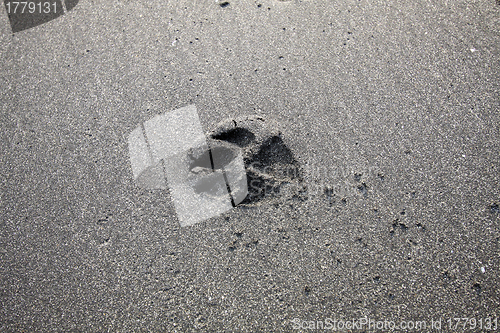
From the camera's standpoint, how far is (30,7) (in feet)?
9.41

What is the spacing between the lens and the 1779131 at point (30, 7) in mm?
2832

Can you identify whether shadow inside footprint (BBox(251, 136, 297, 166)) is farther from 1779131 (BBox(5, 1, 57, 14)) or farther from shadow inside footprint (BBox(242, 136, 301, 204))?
1779131 (BBox(5, 1, 57, 14))

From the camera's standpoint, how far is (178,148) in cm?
207

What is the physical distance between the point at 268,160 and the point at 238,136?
28 cm

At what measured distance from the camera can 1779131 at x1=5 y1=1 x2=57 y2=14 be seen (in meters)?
2.83

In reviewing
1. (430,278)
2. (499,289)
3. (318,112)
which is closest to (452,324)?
(430,278)

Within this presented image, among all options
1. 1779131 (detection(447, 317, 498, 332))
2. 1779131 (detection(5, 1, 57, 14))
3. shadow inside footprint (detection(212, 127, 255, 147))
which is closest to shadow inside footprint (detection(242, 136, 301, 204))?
shadow inside footprint (detection(212, 127, 255, 147))

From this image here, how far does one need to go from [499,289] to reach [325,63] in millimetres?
1804

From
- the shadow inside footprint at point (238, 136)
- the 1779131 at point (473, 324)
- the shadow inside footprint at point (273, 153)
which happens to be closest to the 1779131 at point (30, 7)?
the shadow inside footprint at point (238, 136)

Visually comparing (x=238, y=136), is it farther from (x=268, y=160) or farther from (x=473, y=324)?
(x=473, y=324)

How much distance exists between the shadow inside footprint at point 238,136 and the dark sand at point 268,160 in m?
0.16

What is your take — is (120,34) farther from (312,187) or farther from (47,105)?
(312,187)

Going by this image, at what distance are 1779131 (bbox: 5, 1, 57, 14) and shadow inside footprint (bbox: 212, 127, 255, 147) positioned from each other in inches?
85.3

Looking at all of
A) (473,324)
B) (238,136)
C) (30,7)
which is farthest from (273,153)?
(30,7)
